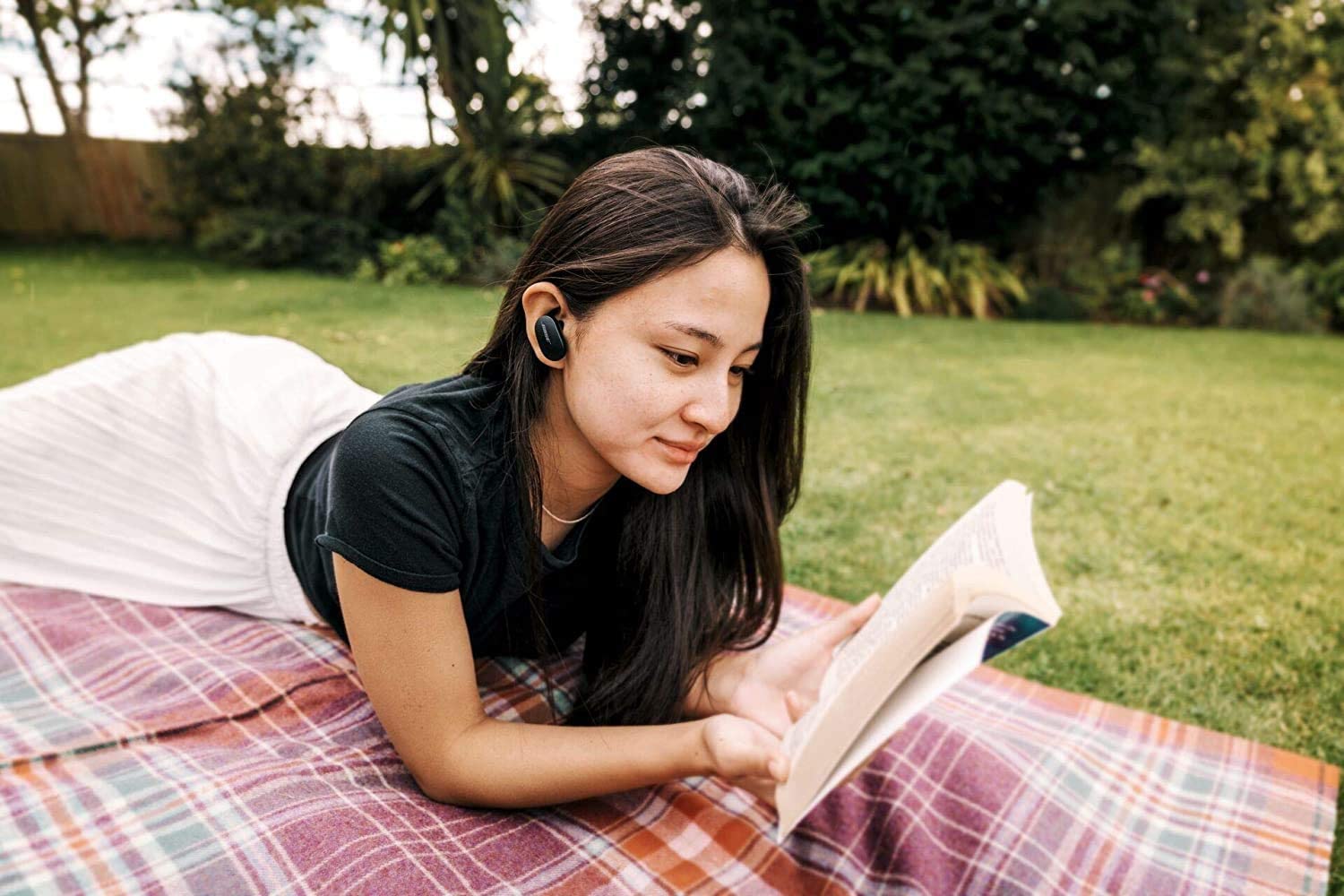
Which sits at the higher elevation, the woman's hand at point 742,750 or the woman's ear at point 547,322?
the woman's ear at point 547,322

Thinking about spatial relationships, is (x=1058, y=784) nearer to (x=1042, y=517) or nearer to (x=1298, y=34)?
(x=1042, y=517)

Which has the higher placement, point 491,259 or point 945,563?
point 491,259

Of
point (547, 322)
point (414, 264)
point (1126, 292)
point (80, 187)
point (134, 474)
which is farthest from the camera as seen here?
point (80, 187)

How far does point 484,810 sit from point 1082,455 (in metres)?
4.03

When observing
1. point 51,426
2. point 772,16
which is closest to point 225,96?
point 772,16

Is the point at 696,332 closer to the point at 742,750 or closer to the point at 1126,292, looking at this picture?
the point at 742,750

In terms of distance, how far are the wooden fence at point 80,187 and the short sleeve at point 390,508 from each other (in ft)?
44.8

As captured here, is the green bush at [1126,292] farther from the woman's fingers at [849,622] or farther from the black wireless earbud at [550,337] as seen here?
the black wireless earbud at [550,337]

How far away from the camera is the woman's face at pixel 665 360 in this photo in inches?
49.8

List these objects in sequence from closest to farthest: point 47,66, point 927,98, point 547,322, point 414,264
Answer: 1. point 547,322
2. point 927,98
3. point 414,264
4. point 47,66

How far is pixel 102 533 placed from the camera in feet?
6.57

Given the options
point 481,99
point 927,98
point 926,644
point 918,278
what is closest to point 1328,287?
point 918,278

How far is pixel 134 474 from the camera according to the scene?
2.00 m

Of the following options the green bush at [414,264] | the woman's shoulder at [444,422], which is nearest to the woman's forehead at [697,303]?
the woman's shoulder at [444,422]
